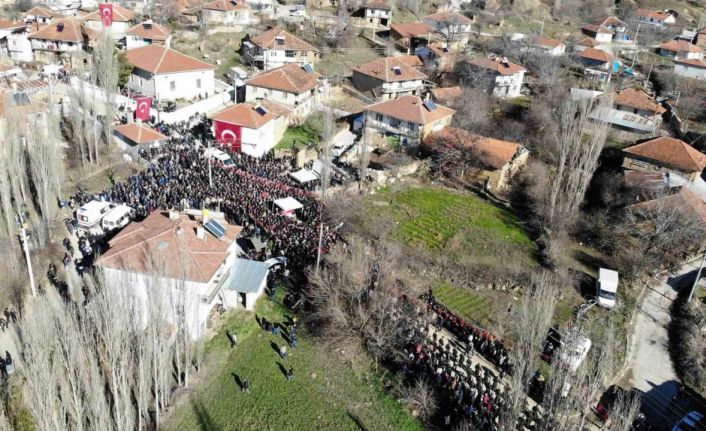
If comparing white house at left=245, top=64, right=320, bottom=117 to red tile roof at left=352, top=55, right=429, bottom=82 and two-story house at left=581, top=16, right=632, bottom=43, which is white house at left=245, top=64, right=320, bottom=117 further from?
two-story house at left=581, top=16, right=632, bottom=43

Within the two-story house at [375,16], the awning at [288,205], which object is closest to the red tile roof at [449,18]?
the two-story house at [375,16]

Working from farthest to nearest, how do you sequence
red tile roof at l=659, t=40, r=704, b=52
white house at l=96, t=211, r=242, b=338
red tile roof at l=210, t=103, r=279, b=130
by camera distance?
red tile roof at l=659, t=40, r=704, b=52 → red tile roof at l=210, t=103, r=279, b=130 → white house at l=96, t=211, r=242, b=338

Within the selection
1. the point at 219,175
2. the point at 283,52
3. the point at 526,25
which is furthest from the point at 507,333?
the point at 526,25

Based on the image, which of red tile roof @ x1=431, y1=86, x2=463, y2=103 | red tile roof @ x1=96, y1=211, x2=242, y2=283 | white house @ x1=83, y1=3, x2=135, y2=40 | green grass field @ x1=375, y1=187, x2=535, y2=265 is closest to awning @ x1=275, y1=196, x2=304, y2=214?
red tile roof @ x1=96, y1=211, x2=242, y2=283

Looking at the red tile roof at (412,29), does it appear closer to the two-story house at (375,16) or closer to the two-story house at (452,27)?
the two-story house at (452,27)

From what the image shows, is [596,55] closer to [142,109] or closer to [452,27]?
[452,27]
